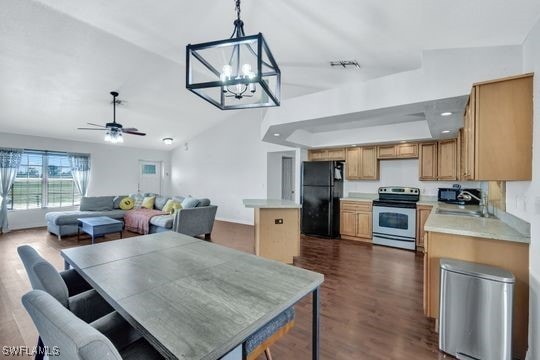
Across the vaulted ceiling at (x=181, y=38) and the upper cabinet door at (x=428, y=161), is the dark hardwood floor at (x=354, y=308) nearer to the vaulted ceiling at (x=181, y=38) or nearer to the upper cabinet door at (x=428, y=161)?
the upper cabinet door at (x=428, y=161)

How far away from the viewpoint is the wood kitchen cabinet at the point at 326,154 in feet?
18.2

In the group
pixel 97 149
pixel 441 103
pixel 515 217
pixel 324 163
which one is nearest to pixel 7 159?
pixel 97 149

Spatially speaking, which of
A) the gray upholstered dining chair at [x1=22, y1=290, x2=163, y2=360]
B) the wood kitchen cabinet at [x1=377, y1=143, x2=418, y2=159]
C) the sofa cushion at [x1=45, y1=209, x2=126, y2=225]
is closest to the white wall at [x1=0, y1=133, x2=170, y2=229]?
the sofa cushion at [x1=45, y1=209, x2=126, y2=225]

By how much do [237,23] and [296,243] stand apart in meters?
3.10

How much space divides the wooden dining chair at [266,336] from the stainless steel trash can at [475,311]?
135 cm

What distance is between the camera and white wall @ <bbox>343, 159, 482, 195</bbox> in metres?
4.72

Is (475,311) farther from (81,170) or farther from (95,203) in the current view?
(81,170)

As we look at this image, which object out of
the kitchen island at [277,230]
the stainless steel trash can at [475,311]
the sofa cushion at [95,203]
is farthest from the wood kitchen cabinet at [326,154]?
the sofa cushion at [95,203]

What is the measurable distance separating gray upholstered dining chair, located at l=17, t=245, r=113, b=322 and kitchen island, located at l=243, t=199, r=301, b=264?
2228mm

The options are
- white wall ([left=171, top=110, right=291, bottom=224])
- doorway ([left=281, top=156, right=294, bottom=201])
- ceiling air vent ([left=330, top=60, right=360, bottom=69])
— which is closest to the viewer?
ceiling air vent ([left=330, top=60, right=360, bottom=69])

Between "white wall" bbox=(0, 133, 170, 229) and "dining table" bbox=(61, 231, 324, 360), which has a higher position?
"white wall" bbox=(0, 133, 170, 229)

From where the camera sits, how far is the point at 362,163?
Answer: 527 centimetres

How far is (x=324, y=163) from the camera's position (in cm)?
530

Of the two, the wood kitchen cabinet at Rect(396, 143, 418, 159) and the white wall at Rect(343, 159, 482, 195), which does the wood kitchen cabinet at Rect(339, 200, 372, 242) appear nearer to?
the white wall at Rect(343, 159, 482, 195)
